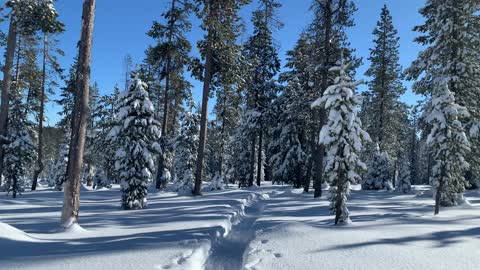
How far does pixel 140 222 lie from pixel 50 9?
9314 millimetres

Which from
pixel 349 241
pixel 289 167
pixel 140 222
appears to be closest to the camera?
pixel 349 241

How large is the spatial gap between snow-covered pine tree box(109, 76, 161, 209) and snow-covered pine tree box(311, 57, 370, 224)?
816 cm

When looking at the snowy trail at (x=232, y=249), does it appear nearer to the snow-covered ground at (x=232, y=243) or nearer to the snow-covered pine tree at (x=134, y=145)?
the snow-covered ground at (x=232, y=243)

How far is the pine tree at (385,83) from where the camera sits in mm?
35906

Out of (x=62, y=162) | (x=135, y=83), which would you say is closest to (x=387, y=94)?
(x=135, y=83)

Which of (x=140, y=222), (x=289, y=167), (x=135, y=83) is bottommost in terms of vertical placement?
(x=140, y=222)

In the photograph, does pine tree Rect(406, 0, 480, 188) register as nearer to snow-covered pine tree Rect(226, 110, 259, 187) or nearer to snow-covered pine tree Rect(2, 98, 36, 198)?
snow-covered pine tree Rect(226, 110, 259, 187)

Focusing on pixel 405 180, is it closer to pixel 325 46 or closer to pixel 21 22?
pixel 325 46

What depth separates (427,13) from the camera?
70.1ft

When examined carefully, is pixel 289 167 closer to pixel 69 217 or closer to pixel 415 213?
pixel 415 213

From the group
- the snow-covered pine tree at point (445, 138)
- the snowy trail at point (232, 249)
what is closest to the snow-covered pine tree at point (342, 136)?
the snowy trail at point (232, 249)

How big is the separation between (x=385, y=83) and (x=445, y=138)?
24.3m

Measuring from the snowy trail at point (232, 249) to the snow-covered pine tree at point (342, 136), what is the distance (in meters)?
3.16

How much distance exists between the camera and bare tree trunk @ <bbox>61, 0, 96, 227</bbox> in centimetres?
960
